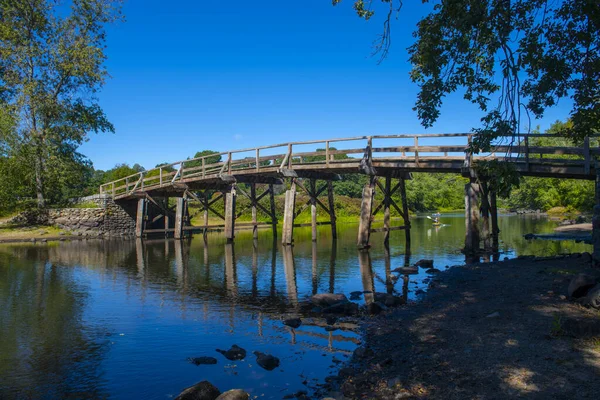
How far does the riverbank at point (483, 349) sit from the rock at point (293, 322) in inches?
57.1

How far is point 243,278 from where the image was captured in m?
15.0

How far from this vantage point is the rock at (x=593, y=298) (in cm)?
735

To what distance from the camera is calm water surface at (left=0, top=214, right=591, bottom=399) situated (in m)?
6.53

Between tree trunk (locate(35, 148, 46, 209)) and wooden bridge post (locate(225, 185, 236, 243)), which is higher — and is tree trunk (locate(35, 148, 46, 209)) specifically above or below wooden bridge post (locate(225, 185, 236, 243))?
above

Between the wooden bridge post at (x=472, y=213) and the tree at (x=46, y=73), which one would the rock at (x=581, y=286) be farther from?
the tree at (x=46, y=73)

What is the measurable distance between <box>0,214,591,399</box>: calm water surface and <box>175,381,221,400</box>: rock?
500 millimetres

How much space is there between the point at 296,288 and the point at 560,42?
366 inches

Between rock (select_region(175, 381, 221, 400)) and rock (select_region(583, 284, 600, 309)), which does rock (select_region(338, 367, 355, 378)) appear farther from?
rock (select_region(583, 284, 600, 309))

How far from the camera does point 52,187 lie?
3419cm

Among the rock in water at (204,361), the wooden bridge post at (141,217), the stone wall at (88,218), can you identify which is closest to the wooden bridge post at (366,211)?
the rock in water at (204,361)

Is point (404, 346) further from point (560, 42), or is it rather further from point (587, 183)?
point (587, 183)

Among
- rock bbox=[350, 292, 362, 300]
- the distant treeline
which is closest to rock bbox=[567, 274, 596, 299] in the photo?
the distant treeline

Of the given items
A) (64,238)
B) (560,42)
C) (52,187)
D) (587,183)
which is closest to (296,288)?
(560,42)

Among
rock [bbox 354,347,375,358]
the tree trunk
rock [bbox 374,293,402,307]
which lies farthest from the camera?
the tree trunk
